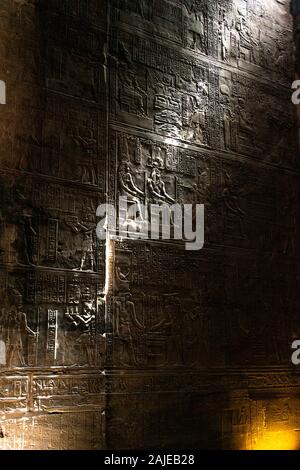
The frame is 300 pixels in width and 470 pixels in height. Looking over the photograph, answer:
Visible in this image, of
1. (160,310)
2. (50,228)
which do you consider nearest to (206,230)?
(160,310)

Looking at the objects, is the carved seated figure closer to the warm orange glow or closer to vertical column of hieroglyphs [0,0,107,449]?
vertical column of hieroglyphs [0,0,107,449]

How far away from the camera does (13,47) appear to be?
4746 millimetres

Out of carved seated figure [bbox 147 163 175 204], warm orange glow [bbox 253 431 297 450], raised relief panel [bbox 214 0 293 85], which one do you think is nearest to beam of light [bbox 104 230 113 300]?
carved seated figure [bbox 147 163 175 204]

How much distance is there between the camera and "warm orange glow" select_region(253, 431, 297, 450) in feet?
18.2

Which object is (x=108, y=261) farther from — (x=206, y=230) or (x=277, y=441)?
(x=277, y=441)

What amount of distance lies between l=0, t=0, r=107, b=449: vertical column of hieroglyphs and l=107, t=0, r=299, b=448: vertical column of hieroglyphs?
0.70ft

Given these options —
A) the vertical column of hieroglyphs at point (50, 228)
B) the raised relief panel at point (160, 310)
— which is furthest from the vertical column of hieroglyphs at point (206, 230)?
the vertical column of hieroglyphs at point (50, 228)

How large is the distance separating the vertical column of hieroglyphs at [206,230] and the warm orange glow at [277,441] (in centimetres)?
7

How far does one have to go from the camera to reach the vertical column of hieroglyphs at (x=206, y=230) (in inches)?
196

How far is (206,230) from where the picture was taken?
5.60 meters
